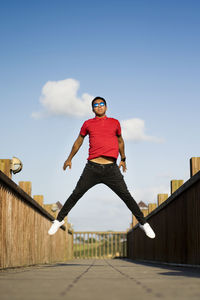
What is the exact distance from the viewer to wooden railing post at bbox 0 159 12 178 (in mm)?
5717

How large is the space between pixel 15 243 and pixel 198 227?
255 cm

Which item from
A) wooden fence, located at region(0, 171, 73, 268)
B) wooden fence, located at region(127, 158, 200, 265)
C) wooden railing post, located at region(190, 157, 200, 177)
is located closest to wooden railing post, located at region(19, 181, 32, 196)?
wooden fence, located at region(0, 171, 73, 268)

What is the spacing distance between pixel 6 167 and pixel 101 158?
4.50 feet

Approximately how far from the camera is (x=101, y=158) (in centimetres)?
523

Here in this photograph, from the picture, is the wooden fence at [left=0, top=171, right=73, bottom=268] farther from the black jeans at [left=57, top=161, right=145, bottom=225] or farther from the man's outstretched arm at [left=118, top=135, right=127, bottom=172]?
the man's outstretched arm at [left=118, top=135, right=127, bottom=172]

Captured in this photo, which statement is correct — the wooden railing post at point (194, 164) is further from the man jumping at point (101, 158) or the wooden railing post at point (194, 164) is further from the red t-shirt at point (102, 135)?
the red t-shirt at point (102, 135)

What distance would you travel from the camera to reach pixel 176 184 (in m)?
7.43

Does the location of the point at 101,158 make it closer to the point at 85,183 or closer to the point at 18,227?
the point at 85,183

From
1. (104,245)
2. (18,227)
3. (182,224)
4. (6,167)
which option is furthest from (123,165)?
(104,245)

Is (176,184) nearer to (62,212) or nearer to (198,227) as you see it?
(198,227)

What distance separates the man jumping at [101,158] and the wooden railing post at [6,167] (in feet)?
2.56

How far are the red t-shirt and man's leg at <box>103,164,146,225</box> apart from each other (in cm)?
21

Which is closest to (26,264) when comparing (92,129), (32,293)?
(92,129)

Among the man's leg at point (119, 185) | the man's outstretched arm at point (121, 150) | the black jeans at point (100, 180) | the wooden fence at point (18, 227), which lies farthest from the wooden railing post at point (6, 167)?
the man's outstretched arm at point (121, 150)
